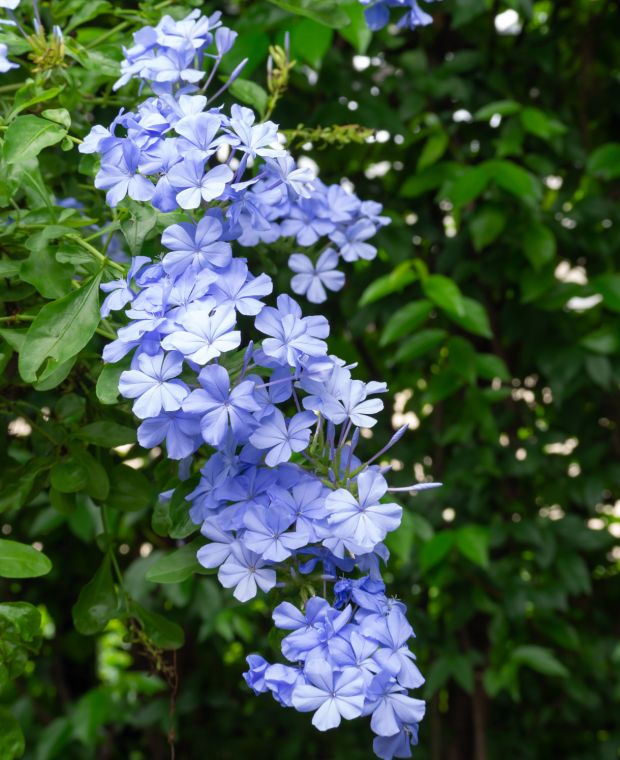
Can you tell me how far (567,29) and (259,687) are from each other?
1.35 metres

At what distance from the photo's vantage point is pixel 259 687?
0.60 metres

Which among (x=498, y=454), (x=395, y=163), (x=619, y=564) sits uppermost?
(x=395, y=163)

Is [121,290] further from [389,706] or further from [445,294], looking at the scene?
[445,294]

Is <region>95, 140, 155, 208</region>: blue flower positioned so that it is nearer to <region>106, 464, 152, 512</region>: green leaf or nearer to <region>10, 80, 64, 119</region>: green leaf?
<region>10, 80, 64, 119</region>: green leaf

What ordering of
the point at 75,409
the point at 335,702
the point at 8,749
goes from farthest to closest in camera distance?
the point at 75,409
the point at 8,749
the point at 335,702

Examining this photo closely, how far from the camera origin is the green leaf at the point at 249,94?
2.95 feet

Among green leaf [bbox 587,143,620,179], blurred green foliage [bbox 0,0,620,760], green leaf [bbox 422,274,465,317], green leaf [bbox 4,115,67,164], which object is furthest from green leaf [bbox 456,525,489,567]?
green leaf [bbox 4,115,67,164]

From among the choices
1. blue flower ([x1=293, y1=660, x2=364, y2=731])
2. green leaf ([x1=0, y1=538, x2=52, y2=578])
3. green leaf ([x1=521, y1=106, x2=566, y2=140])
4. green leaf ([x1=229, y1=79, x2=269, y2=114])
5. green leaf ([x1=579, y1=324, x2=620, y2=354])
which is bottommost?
green leaf ([x1=579, y1=324, x2=620, y2=354])

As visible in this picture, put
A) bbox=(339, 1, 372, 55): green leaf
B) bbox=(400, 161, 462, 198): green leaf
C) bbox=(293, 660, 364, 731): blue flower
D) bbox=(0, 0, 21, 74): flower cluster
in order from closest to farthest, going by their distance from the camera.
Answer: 1. bbox=(293, 660, 364, 731): blue flower
2. bbox=(0, 0, 21, 74): flower cluster
3. bbox=(339, 1, 372, 55): green leaf
4. bbox=(400, 161, 462, 198): green leaf

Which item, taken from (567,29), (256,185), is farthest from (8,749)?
(567,29)

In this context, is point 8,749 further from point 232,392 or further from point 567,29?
point 567,29

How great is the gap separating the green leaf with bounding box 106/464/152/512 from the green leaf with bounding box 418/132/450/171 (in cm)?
86

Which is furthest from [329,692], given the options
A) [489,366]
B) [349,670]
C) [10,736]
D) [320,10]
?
[489,366]

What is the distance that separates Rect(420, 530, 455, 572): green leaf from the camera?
1.38 metres
